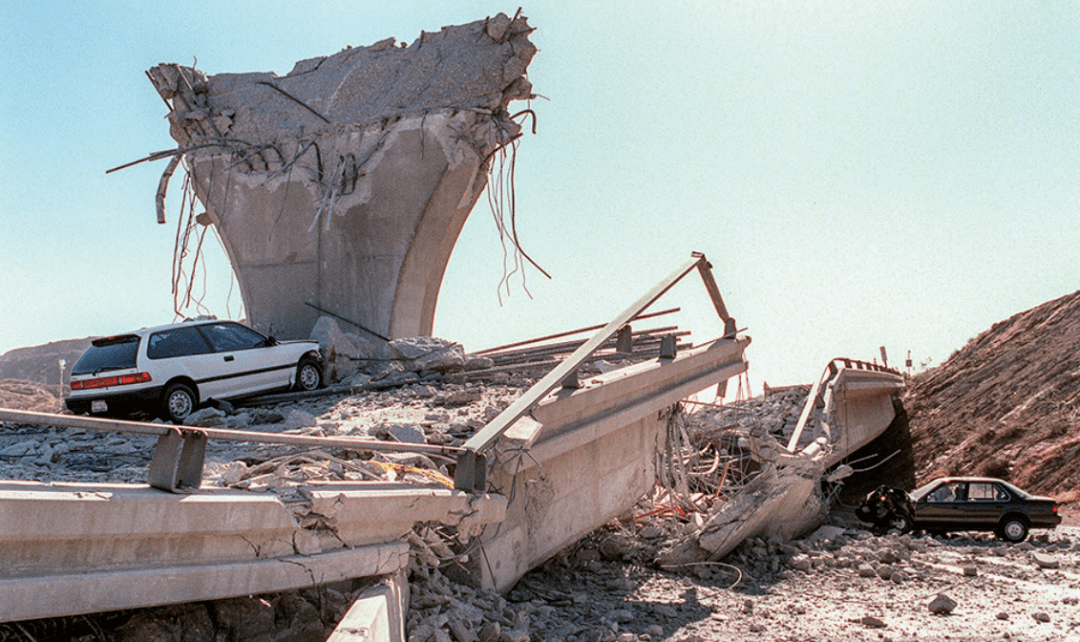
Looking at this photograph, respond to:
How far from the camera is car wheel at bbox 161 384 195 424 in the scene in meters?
10.6

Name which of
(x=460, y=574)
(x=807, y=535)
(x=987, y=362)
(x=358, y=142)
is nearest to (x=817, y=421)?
(x=807, y=535)

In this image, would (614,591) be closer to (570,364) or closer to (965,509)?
(570,364)

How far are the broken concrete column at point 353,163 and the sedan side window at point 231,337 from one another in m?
3.55

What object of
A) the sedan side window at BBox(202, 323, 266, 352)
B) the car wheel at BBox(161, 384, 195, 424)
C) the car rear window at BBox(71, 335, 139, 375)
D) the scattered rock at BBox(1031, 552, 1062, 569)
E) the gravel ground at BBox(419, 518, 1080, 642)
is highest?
the sedan side window at BBox(202, 323, 266, 352)

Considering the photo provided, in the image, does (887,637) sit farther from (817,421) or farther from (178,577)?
(817,421)

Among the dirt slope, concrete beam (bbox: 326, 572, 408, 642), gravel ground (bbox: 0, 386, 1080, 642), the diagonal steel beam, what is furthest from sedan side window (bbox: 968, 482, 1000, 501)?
concrete beam (bbox: 326, 572, 408, 642)

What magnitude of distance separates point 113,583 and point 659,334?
9.33 m

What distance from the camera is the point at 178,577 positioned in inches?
168

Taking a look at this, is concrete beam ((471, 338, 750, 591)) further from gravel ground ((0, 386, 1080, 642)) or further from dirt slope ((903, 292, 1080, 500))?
dirt slope ((903, 292, 1080, 500))

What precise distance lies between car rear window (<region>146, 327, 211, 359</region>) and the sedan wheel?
1342 centimetres

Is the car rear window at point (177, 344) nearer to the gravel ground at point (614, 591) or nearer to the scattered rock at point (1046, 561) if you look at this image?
the gravel ground at point (614, 591)

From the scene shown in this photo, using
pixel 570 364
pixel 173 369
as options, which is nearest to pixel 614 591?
pixel 570 364

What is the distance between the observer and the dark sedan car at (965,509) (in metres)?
15.6

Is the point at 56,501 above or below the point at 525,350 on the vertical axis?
below
